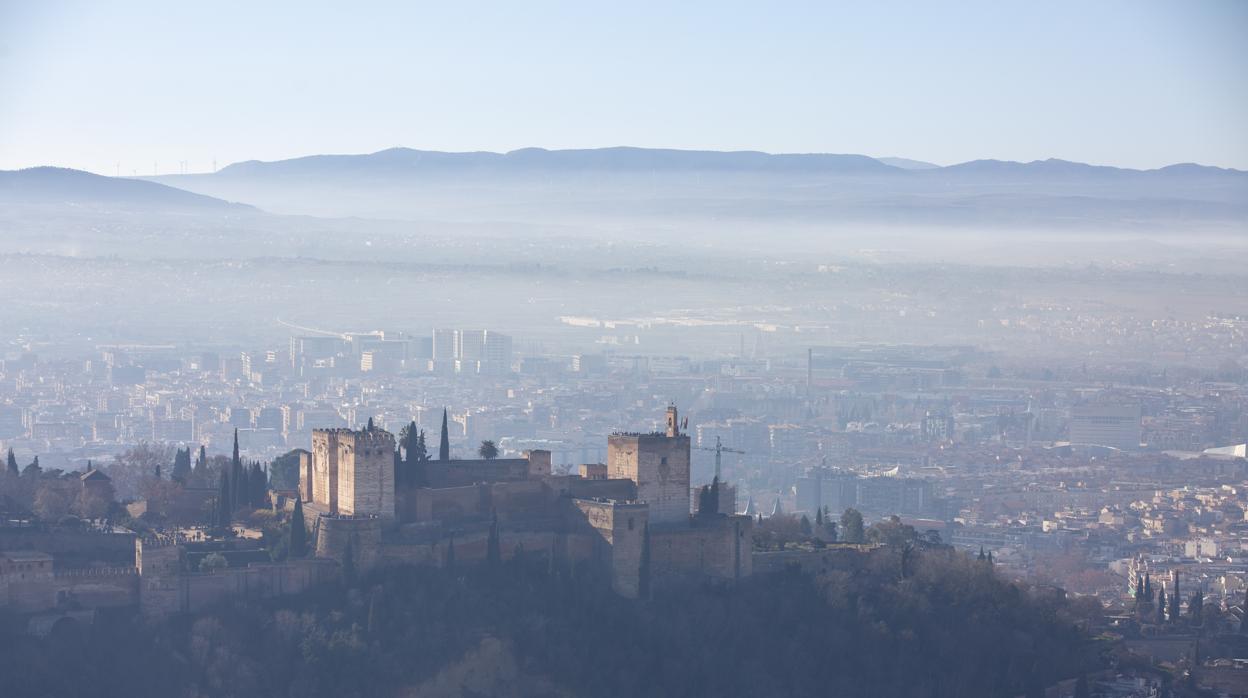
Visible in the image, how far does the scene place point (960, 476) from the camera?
117188mm

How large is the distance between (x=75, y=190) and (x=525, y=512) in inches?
5793

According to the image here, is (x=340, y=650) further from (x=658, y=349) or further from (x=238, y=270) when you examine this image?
(x=238, y=270)

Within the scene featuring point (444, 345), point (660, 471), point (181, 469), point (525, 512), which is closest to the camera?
point (525, 512)

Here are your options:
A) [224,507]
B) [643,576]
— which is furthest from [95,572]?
[643,576]

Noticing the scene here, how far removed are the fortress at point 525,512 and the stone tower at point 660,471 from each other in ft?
0.07

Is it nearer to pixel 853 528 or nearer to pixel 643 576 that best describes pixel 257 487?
pixel 643 576

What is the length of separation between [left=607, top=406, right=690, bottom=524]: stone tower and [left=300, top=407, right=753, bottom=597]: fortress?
21 millimetres

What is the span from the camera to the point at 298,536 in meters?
46.3

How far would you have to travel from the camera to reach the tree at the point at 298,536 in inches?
1817

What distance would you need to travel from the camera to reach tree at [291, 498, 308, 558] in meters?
46.2

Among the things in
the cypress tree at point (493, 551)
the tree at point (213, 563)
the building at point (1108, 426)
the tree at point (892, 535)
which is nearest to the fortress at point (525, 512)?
the cypress tree at point (493, 551)

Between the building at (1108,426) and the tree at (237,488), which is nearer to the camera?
the tree at (237,488)

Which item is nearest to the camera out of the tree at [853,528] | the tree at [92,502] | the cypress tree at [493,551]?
the cypress tree at [493,551]

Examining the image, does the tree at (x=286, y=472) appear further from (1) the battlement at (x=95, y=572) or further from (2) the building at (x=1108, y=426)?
(2) the building at (x=1108, y=426)
